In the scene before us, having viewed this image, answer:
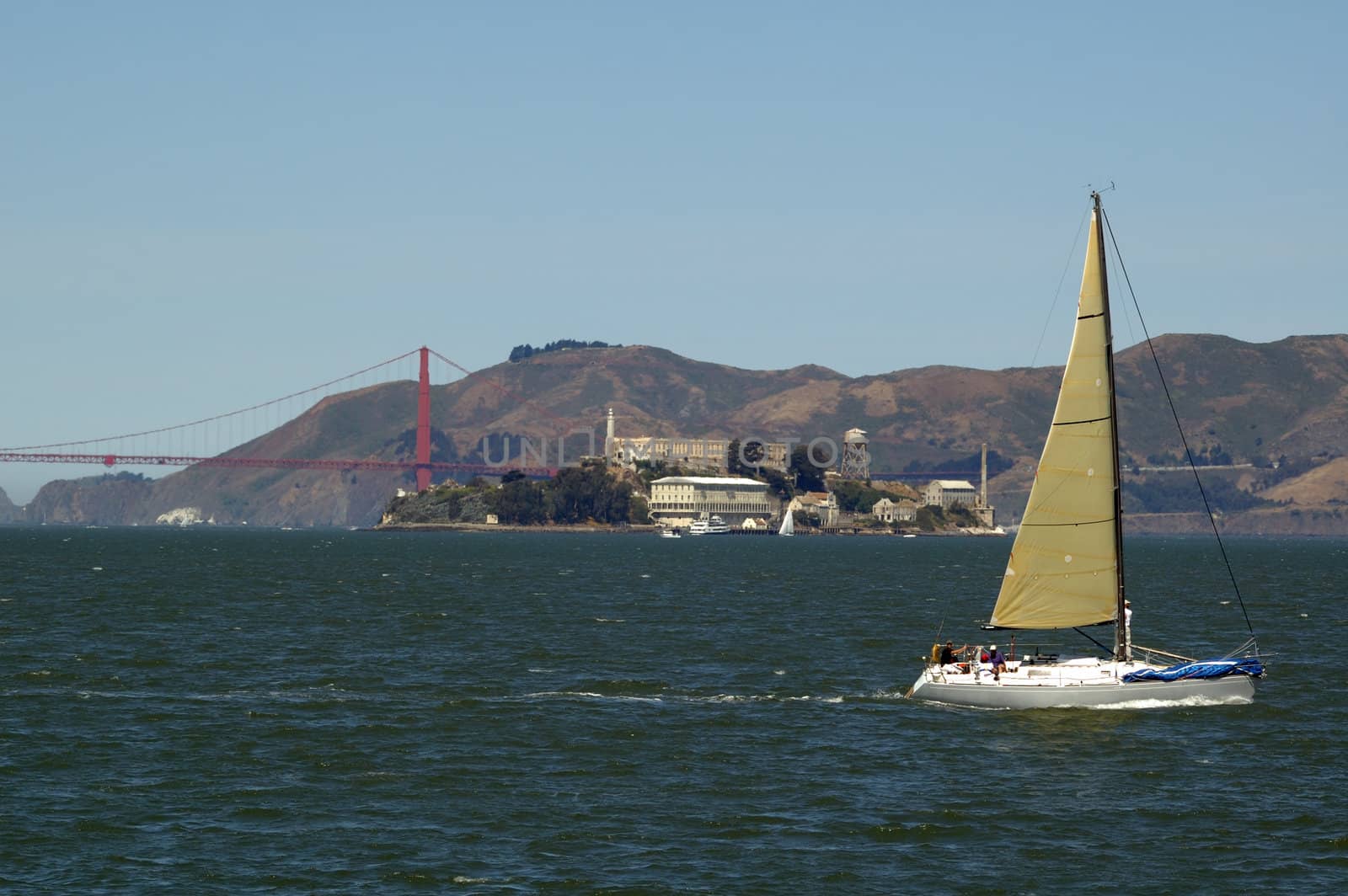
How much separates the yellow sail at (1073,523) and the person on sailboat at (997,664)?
40.8 inches

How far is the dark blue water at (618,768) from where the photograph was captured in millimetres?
29031

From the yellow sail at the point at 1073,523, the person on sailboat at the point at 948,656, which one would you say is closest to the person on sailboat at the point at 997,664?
the person on sailboat at the point at 948,656

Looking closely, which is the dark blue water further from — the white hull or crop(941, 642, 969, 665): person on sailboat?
crop(941, 642, 969, 665): person on sailboat

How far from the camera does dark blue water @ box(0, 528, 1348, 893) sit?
1143 inches

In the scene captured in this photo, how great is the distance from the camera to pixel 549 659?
6031cm

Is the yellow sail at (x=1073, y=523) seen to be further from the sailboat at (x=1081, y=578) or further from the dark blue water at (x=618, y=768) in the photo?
the dark blue water at (x=618, y=768)

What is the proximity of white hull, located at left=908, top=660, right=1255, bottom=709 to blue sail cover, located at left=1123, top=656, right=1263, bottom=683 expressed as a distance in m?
0.14

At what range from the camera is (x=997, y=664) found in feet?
155

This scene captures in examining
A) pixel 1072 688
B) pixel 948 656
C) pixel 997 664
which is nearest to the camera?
pixel 1072 688

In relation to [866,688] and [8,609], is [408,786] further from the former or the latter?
[8,609]

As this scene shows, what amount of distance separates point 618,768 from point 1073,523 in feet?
51.7

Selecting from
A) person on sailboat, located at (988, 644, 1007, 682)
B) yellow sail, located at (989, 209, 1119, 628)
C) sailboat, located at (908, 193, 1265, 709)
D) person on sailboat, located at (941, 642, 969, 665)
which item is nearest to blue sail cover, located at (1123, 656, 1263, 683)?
sailboat, located at (908, 193, 1265, 709)

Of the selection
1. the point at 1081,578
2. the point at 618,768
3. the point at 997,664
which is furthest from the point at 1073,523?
the point at 618,768

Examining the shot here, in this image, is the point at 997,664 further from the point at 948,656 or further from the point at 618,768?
the point at 618,768
